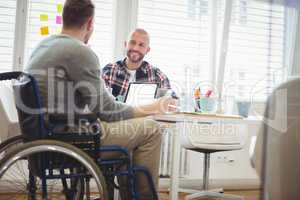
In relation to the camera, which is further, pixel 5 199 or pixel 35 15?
pixel 35 15

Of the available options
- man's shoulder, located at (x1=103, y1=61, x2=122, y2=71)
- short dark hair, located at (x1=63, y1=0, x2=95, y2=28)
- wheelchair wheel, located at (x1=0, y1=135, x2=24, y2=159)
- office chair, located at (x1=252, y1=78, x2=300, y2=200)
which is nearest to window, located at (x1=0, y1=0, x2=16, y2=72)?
man's shoulder, located at (x1=103, y1=61, x2=122, y2=71)

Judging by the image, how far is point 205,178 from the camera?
2475mm

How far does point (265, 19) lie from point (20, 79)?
38.3 inches

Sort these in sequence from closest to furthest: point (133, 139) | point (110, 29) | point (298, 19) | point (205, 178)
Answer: point (298, 19)
point (133, 139)
point (205, 178)
point (110, 29)

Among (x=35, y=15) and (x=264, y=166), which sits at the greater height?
(x=35, y=15)

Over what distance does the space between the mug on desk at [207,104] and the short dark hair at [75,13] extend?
0.78 m

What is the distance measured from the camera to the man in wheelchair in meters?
1.34

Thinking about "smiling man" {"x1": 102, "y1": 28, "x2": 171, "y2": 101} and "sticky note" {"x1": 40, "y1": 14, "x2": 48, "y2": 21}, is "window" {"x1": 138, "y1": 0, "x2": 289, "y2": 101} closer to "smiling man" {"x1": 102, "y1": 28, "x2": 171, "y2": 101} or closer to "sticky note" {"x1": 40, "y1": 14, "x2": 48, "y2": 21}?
"smiling man" {"x1": 102, "y1": 28, "x2": 171, "y2": 101}

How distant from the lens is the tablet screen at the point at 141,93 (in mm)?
2031

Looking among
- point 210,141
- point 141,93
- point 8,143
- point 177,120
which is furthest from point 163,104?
point 210,141

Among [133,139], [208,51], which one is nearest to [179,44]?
[208,51]

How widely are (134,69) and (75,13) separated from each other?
1250 mm

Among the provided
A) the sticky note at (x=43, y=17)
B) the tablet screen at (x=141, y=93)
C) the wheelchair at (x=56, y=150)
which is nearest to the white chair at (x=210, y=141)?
the tablet screen at (x=141, y=93)

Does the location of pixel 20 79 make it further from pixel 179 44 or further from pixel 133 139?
pixel 179 44
